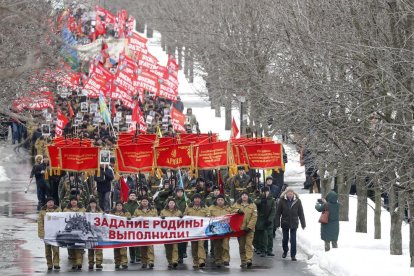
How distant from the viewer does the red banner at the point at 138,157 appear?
2895 cm

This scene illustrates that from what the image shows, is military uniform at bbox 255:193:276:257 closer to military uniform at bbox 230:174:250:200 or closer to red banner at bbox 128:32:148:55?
military uniform at bbox 230:174:250:200

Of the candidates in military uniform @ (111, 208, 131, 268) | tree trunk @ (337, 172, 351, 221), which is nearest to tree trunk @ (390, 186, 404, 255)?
military uniform @ (111, 208, 131, 268)

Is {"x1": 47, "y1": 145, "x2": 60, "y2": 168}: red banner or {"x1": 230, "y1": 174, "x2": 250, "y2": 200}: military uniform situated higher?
{"x1": 47, "y1": 145, "x2": 60, "y2": 168}: red banner

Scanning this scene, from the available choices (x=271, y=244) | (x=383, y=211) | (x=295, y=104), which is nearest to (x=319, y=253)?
(x=271, y=244)

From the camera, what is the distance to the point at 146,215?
24328 millimetres

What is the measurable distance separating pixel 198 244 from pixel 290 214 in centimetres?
218

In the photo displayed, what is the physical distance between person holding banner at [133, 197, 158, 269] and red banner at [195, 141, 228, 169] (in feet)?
12.6

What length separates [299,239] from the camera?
27.7 m

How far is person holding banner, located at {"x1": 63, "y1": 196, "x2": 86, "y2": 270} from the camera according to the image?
23391 mm

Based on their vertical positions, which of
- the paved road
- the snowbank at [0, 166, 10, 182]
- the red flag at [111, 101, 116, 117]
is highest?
the red flag at [111, 101, 116, 117]

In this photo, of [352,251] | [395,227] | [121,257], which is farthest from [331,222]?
[121,257]

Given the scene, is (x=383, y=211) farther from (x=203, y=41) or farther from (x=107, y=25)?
(x=107, y=25)

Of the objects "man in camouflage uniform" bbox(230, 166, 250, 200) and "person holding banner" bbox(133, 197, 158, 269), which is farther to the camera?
"man in camouflage uniform" bbox(230, 166, 250, 200)

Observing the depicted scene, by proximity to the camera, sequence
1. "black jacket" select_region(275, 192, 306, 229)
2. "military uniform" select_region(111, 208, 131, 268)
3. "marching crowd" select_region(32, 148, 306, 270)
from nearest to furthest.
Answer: "military uniform" select_region(111, 208, 131, 268)
"marching crowd" select_region(32, 148, 306, 270)
"black jacket" select_region(275, 192, 306, 229)
